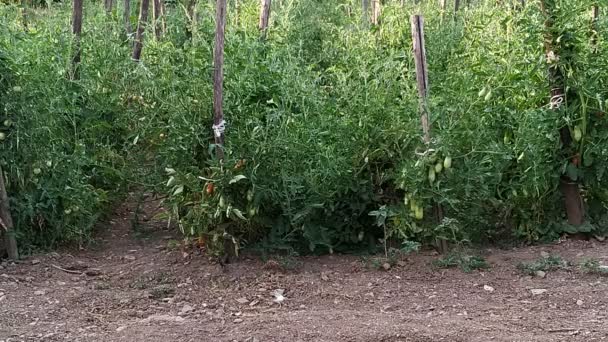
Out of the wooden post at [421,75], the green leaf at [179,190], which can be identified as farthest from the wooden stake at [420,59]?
the green leaf at [179,190]

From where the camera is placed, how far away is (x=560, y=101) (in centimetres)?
440

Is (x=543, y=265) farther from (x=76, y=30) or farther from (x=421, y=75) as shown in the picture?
(x=76, y=30)

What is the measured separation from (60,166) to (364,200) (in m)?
1.92

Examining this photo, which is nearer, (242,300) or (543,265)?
(242,300)

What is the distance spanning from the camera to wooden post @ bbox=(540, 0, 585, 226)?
431 centimetres

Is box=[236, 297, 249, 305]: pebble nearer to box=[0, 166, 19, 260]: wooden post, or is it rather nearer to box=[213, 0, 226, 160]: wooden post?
box=[213, 0, 226, 160]: wooden post

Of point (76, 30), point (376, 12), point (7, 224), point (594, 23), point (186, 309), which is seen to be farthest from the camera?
point (376, 12)

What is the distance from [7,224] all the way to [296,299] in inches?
73.9

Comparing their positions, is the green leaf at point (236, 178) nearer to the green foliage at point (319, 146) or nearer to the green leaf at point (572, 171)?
the green foliage at point (319, 146)

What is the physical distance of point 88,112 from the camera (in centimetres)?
504

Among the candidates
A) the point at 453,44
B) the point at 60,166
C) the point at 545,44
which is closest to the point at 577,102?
the point at 545,44

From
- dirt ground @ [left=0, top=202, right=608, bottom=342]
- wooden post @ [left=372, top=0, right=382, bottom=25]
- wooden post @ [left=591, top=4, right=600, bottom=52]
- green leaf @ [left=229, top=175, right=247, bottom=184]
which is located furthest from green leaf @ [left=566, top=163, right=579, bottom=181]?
wooden post @ [left=372, top=0, right=382, bottom=25]

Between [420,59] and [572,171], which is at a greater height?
[420,59]

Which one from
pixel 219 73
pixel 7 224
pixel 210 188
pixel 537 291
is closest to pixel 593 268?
pixel 537 291
